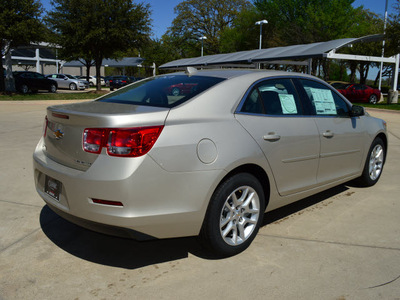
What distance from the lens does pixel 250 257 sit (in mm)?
3205

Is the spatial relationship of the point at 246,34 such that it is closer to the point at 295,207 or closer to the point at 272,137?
the point at 295,207

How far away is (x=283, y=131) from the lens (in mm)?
3510

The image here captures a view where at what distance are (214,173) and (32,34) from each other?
21.3 metres

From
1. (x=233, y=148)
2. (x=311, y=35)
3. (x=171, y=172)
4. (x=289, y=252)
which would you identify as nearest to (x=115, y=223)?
(x=171, y=172)

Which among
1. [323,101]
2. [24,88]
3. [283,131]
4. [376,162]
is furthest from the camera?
[24,88]

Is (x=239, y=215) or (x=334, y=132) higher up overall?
(x=334, y=132)

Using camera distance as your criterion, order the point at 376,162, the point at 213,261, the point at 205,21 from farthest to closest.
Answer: the point at 205,21, the point at 376,162, the point at 213,261

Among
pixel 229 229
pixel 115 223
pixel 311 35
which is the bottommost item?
Result: pixel 229 229

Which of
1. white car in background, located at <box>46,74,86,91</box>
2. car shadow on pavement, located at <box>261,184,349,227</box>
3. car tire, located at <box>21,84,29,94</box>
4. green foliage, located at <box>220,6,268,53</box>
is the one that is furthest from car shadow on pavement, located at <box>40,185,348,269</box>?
green foliage, located at <box>220,6,268,53</box>

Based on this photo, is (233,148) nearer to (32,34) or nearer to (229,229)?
(229,229)

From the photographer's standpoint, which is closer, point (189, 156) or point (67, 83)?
point (189, 156)

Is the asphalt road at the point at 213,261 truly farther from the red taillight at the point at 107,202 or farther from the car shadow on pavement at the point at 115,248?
the red taillight at the point at 107,202

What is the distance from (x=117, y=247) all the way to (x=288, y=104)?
2.17m

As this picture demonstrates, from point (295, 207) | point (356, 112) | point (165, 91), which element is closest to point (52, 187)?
point (165, 91)
